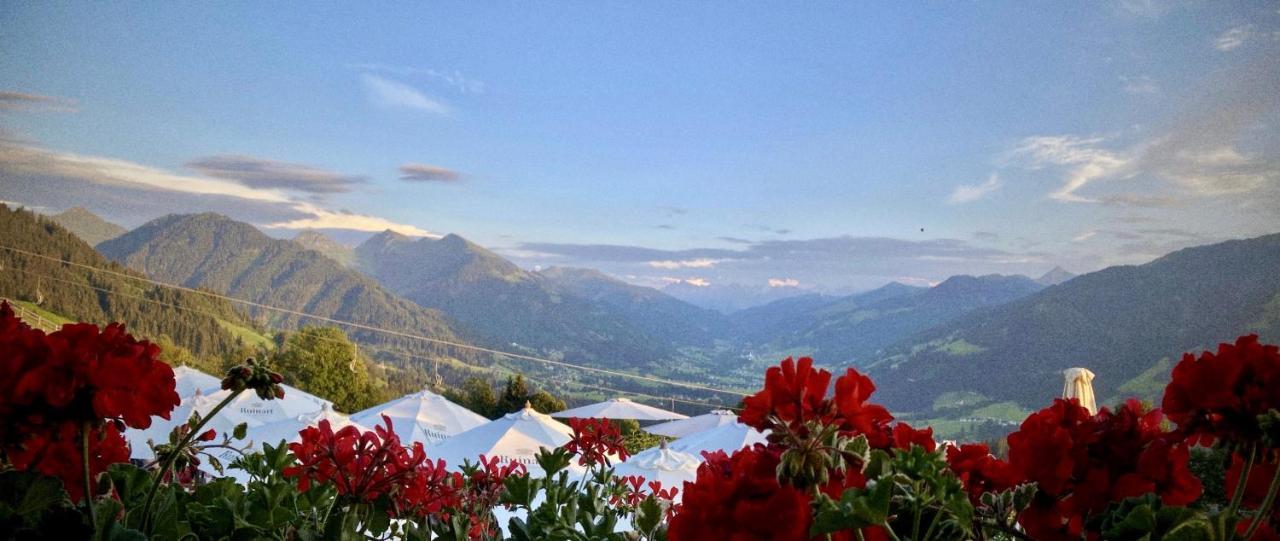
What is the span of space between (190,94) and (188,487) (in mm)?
63315

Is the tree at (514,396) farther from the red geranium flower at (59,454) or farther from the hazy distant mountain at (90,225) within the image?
the hazy distant mountain at (90,225)

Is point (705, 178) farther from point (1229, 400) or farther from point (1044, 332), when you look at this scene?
point (1229, 400)

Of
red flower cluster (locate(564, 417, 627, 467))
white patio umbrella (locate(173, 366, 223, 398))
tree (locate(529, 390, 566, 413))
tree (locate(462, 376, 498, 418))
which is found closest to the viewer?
red flower cluster (locate(564, 417, 627, 467))

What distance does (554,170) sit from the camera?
7375 centimetres

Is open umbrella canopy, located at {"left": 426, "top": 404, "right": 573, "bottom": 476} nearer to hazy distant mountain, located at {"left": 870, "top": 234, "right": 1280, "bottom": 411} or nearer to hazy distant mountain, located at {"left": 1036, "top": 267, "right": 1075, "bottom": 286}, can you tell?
hazy distant mountain, located at {"left": 870, "top": 234, "right": 1280, "bottom": 411}

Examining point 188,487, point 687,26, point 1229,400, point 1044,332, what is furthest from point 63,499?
point 1044,332

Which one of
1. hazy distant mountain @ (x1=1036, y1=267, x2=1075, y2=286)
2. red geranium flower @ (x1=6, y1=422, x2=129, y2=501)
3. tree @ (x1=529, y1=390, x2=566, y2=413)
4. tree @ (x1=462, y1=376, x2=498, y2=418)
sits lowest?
tree @ (x1=462, y1=376, x2=498, y2=418)

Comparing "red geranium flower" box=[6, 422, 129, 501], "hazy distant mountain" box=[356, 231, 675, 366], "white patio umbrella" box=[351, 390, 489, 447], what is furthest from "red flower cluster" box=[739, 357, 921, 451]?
"hazy distant mountain" box=[356, 231, 675, 366]

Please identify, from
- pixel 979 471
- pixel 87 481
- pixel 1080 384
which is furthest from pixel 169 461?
pixel 1080 384

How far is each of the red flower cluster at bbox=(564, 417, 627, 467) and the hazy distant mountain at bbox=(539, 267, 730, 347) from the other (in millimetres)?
121674

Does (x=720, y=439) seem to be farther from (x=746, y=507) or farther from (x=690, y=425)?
(x=746, y=507)

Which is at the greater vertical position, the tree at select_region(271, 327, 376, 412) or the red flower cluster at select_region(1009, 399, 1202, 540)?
the red flower cluster at select_region(1009, 399, 1202, 540)

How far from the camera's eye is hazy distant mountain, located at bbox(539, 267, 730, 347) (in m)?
135

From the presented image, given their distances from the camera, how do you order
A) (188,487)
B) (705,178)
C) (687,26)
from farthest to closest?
1. (705,178)
2. (687,26)
3. (188,487)
